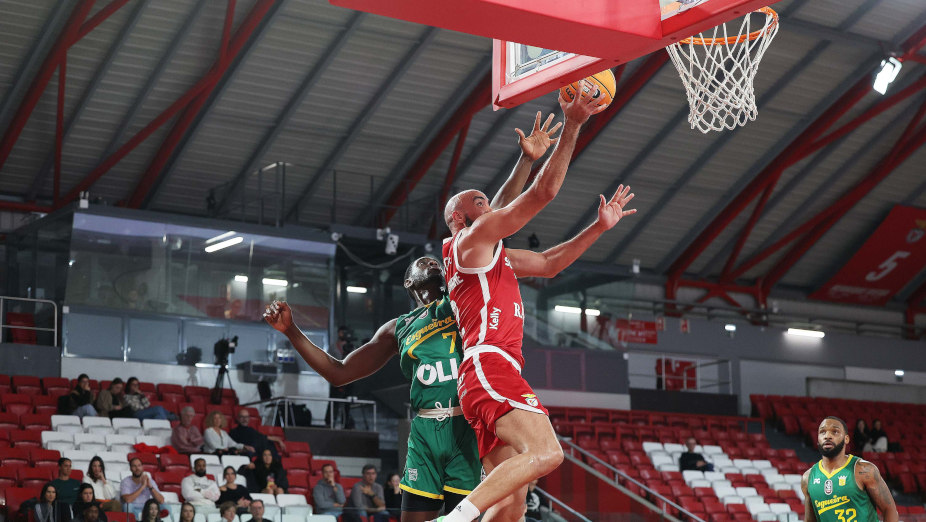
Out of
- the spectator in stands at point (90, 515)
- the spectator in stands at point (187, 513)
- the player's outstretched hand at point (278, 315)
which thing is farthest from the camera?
the spectator in stands at point (187, 513)

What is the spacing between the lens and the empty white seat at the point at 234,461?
15.4 meters

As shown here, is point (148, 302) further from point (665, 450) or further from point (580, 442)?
point (665, 450)

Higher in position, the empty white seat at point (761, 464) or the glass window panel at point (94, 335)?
the glass window panel at point (94, 335)

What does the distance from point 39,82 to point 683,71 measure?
15.2 meters

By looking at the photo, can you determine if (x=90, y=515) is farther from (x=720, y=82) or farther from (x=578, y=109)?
(x=578, y=109)

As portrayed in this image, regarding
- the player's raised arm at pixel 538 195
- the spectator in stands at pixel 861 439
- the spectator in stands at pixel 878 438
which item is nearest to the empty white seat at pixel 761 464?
the spectator in stands at pixel 861 439

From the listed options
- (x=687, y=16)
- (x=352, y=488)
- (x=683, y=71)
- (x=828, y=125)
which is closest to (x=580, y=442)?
(x=352, y=488)

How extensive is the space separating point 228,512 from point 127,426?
448 centimetres

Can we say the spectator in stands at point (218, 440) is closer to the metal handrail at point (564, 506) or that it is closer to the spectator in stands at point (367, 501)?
the spectator in stands at point (367, 501)

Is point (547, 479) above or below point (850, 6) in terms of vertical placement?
below

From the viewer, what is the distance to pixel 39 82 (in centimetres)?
1983

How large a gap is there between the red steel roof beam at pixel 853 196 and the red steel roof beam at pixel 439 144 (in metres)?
10.2

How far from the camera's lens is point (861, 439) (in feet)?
78.1

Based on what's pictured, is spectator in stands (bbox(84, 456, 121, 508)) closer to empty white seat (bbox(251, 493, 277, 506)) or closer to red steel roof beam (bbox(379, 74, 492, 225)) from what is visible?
empty white seat (bbox(251, 493, 277, 506))
